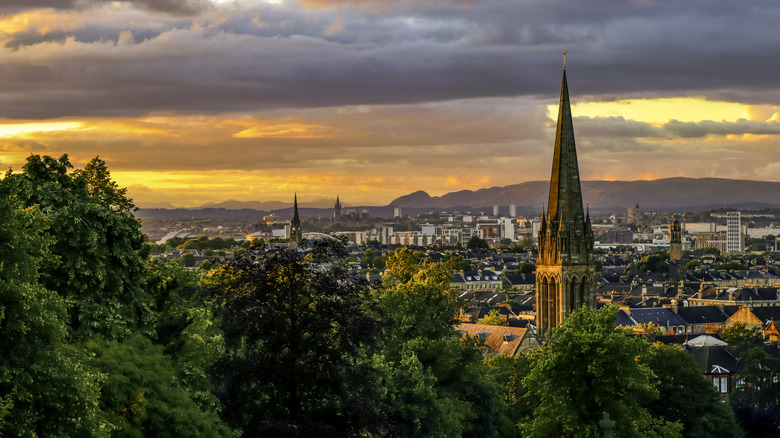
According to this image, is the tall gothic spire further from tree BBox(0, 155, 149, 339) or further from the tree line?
tree BBox(0, 155, 149, 339)

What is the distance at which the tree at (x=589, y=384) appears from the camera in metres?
50.7

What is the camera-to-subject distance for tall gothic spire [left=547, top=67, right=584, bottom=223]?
8788 centimetres

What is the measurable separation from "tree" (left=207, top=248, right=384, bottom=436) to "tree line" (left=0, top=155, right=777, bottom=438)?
0.16 ft

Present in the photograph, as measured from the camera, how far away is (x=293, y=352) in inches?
1449

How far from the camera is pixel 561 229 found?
88.1m

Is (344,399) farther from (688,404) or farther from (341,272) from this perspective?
(688,404)

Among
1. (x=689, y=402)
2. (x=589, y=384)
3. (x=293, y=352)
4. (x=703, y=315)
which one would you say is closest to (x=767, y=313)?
(x=703, y=315)

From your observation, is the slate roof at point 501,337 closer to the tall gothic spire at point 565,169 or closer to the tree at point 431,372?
the tall gothic spire at point 565,169

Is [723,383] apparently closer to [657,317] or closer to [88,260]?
[657,317]

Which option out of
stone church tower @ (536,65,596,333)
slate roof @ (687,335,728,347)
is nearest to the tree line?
stone church tower @ (536,65,596,333)

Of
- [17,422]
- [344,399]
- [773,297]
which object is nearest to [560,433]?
[344,399]

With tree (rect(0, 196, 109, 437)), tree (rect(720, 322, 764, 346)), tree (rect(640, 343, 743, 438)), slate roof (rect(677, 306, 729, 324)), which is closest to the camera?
tree (rect(0, 196, 109, 437))

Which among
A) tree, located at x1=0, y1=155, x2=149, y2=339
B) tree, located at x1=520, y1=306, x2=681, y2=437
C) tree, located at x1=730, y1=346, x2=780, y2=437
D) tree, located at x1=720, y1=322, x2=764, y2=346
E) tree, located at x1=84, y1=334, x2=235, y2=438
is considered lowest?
tree, located at x1=720, y1=322, x2=764, y2=346

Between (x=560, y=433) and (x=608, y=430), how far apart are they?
82.1 ft
